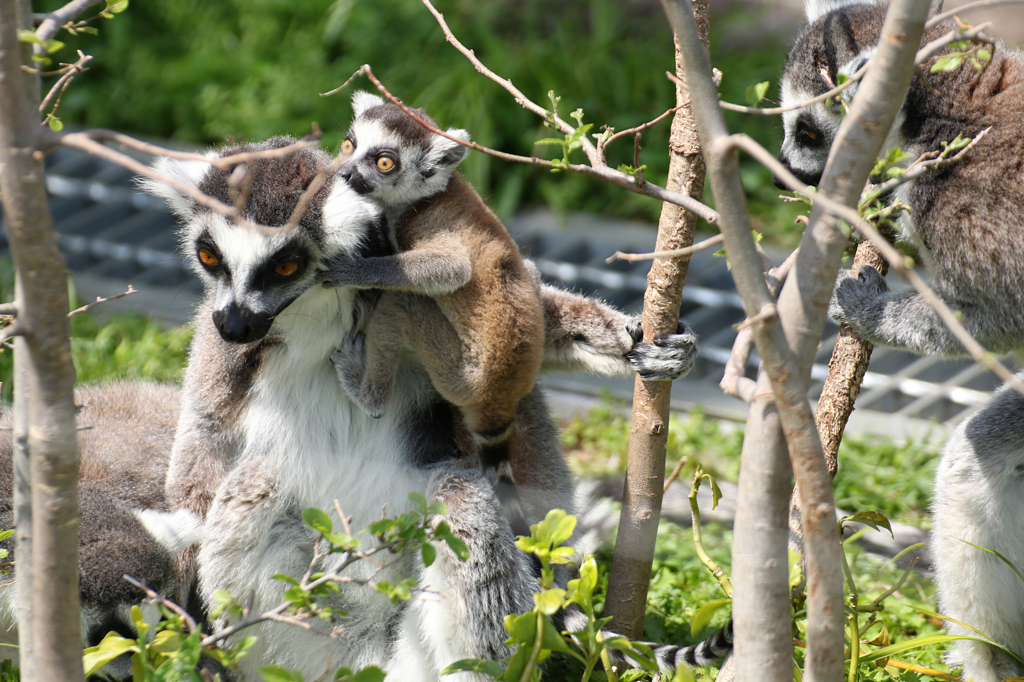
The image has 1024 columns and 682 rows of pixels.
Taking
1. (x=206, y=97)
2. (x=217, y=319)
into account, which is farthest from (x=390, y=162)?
(x=206, y=97)

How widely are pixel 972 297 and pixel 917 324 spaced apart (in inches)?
7.2

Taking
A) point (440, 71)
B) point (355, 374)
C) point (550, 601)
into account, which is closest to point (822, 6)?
point (355, 374)

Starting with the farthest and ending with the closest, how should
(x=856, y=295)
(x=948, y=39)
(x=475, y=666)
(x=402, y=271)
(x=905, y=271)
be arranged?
(x=856, y=295) < (x=402, y=271) < (x=475, y=666) < (x=948, y=39) < (x=905, y=271)

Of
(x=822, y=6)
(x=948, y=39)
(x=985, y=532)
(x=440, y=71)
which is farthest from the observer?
(x=440, y=71)

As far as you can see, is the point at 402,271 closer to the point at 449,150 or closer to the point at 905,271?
the point at 449,150

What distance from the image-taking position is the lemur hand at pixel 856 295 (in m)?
2.79

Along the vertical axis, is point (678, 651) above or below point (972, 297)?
below

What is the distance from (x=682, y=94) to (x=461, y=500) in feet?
4.25

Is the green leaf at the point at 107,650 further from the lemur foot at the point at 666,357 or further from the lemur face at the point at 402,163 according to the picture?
the lemur foot at the point at 666,357

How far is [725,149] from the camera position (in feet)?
5.12

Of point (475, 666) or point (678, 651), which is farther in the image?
point (678, 651)

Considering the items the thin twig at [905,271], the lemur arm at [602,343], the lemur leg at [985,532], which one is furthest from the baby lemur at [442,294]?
the lemur leg at [985,532]

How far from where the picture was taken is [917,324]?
2.76m

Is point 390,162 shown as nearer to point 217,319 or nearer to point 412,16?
point 217,319
